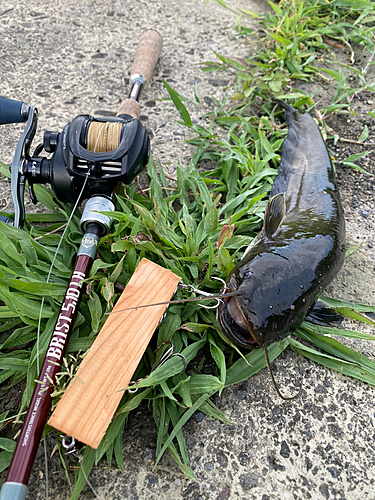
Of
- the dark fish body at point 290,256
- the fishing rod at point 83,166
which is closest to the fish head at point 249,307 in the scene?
the dark fish body at point 290,256

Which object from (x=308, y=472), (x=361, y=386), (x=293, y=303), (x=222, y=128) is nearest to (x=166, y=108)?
(x=222, y=128)

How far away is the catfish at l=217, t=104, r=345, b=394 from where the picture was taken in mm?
1656

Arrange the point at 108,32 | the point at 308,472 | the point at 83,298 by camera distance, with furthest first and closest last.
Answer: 1. the point at 108,32
2. the point at 83,298
3. the point at 308,472

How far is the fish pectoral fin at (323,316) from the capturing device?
6.79 ft

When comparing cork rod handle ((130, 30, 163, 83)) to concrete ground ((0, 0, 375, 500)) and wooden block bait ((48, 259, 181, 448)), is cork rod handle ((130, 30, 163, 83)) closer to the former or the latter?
concrete ground ((0, 0, 375, 500))

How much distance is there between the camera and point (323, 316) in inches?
83.0

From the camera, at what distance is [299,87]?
11.9ft

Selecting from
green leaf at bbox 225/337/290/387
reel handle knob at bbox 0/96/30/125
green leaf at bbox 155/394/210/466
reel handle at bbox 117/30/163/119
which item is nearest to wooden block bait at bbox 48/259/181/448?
green leaf at bbox 155/394/210/466

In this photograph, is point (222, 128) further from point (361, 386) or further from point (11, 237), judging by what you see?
point (361, 386)

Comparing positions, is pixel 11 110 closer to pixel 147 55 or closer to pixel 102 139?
pixel 102 139

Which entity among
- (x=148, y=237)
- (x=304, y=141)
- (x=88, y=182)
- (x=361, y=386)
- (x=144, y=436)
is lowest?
(x=144, y=436)

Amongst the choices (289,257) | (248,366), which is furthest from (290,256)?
(248,366)

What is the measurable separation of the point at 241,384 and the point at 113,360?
703 mm

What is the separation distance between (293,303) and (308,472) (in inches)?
29.8
